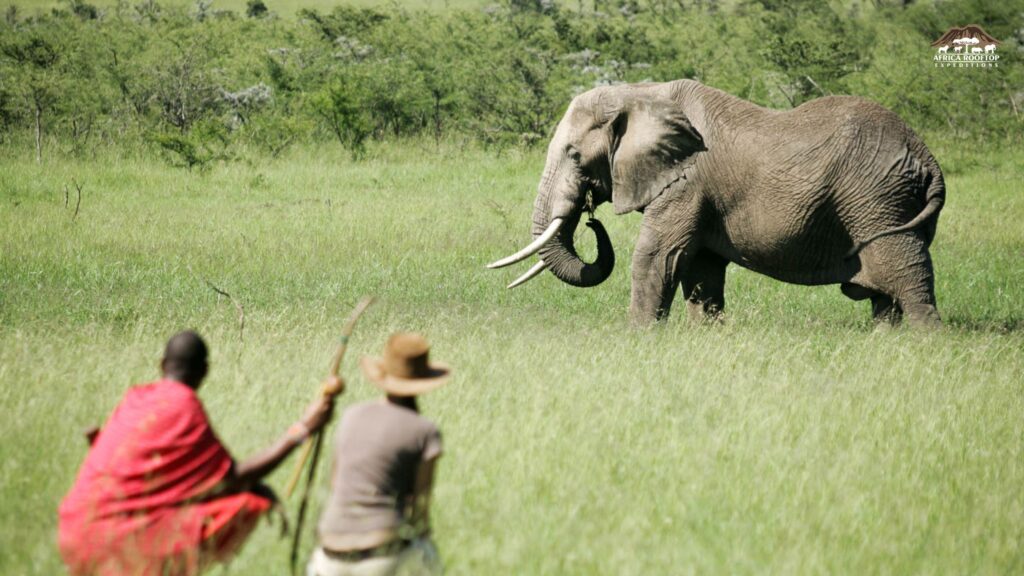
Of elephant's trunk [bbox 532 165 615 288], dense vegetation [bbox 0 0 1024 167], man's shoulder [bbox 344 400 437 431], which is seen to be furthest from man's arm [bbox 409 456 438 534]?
dense vegetation [bbox 0 0 1024 167]

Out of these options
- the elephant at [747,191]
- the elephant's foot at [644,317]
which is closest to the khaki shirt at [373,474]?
the elephant at [747,191]

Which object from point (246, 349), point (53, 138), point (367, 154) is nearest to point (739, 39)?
point (367, 154)

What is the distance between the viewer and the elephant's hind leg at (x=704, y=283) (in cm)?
1042

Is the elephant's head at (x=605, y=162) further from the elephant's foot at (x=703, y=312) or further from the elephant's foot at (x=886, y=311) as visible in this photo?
the elephant's foot at (x=886, y=311)

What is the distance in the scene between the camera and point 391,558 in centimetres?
402

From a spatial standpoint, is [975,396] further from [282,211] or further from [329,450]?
[282,211]

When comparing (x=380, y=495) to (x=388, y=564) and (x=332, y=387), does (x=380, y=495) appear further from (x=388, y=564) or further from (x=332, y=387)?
(x=332, y=387)

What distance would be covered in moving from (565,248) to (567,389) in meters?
3.06

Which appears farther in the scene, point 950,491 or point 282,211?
point 282,211

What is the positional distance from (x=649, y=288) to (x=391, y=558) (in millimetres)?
6068

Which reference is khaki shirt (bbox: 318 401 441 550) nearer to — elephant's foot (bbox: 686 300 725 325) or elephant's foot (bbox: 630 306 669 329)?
elephant's foot (bbox: 630 306 669 329)

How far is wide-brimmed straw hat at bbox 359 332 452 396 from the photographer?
4.14 m

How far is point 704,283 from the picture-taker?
34.4 feet

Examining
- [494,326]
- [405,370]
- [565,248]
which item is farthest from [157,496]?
[565,248]
